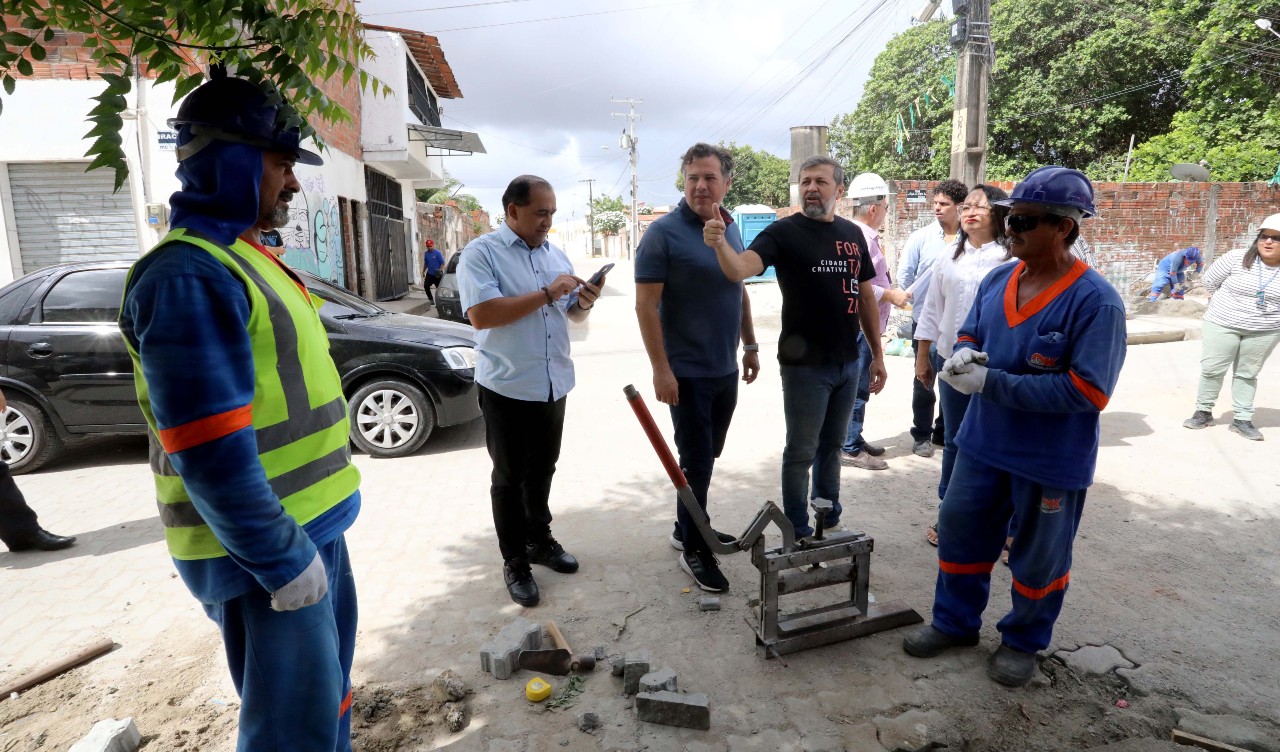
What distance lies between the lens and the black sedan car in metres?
5.61

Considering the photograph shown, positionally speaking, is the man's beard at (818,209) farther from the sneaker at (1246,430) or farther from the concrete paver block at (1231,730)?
the sneaker at (1246,430)

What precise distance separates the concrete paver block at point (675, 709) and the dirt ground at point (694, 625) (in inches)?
1.7

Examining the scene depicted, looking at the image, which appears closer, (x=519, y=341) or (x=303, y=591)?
(x=303, y=591)

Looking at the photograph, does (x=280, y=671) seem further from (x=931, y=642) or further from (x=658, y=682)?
(x=931, y=642)

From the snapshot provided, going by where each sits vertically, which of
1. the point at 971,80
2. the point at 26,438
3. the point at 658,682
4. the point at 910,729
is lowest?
the point at 910,729

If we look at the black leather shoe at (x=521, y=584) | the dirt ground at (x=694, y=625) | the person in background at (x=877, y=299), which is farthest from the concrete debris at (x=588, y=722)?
the person in background at (x=877, y=299)

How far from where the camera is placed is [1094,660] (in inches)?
119

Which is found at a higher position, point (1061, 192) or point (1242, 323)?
point (1061, 192)

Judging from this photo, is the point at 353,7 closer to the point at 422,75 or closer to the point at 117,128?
the point at 117,128

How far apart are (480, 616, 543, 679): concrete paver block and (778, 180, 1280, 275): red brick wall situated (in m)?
13.2

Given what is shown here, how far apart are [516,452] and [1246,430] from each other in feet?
20.5

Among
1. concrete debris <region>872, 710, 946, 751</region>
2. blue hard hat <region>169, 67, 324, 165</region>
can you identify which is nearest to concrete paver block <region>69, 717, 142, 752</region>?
blue hard hat <region>169, 67, 324, 165</region>

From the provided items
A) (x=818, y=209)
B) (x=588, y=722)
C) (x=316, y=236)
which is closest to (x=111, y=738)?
(x=588, y=722)

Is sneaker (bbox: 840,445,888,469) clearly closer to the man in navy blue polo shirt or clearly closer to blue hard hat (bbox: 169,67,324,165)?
the man in navy blue polo shirt
